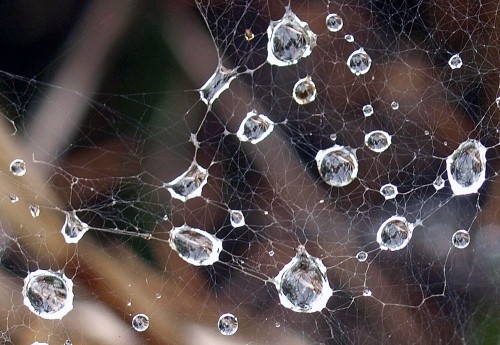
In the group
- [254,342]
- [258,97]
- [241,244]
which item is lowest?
[254,342]

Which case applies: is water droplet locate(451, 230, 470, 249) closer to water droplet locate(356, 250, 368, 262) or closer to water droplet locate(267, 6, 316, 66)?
water droplet locate(356, 250, 368, 262)

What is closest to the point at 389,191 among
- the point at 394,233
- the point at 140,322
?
the point at 394,233

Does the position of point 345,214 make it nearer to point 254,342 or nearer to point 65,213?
point 254,342

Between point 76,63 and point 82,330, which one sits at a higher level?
point 76,63

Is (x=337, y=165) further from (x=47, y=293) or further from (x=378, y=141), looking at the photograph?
(x=47, y=293)

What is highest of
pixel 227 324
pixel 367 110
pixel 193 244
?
pixel 367 110

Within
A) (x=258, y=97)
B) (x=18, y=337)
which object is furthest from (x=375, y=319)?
(x=18, y=337)

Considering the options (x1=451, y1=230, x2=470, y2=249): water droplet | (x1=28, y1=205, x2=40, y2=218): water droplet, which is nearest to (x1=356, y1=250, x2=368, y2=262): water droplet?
(x1=451, y1=230, x2=470, y2=249): water droplet
